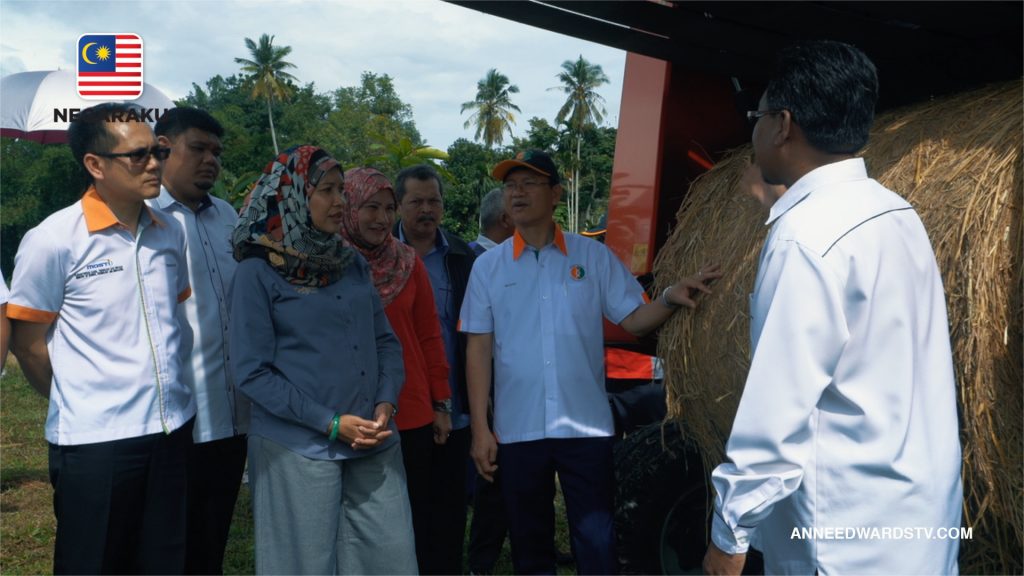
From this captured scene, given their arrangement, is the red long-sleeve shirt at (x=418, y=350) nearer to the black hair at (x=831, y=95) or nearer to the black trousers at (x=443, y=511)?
the black trousers at (x=443, y=511)

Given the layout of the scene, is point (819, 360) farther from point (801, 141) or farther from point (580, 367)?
point (580, 367)

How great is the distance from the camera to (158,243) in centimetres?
364

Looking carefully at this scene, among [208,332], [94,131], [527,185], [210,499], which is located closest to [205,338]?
[208,332]

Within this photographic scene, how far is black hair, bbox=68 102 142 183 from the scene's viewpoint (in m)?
3.44

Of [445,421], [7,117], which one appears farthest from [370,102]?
[445,421]

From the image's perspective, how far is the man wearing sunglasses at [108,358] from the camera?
10.7ft

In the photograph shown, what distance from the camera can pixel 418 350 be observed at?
427cm

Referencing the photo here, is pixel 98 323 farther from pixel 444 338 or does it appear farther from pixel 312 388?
pixel 444 338

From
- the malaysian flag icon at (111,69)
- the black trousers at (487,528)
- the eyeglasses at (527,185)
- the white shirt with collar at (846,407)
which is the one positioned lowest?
the black trousers at (487,528)

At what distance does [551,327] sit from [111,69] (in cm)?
342

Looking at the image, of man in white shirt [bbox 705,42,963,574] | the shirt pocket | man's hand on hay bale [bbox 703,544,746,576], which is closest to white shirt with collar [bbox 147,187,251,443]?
the shirt pocket

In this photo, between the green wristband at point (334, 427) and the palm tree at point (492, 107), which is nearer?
the green wristband at point (334, 427)

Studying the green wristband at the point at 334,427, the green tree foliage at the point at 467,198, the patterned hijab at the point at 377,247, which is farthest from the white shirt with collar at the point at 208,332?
the green tree foliage at the point at 467,198

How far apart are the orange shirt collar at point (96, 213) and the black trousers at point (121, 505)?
812mm
